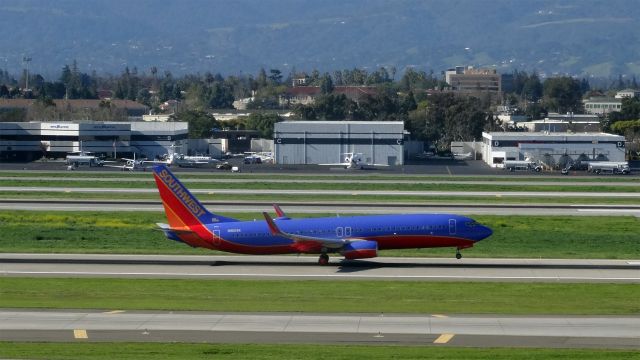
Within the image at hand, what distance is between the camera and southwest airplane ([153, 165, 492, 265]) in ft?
193

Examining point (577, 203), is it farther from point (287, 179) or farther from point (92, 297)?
point (92, 297)

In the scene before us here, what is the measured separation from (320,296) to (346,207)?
1585 inches

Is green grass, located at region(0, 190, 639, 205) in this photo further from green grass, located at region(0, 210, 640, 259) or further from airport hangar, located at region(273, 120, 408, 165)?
airport hangar, located at region(273, 120, 408, 165)

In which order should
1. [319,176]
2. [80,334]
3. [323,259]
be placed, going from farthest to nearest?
[319,176] < [323,259] < [80,334]

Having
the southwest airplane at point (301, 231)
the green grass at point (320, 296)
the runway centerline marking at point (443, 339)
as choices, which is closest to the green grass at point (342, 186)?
the southwest airplane at point (301, 231)

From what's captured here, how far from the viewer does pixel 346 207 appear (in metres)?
89.1

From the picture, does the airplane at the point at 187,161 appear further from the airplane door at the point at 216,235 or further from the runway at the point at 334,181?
the airplane door at the point at 216,235

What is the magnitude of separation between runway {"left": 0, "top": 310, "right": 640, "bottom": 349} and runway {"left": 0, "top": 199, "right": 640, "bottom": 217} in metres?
40.1

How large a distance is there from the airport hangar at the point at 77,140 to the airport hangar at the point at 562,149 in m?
51.6

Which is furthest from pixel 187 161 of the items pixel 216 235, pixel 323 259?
pixel 323 259

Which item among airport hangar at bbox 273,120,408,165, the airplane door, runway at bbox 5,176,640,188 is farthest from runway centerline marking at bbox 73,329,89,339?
airport hangar at bbox 273,120,408,165

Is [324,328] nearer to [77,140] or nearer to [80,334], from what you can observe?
[80,334]

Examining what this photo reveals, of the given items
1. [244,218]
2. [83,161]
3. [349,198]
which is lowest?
[244,218]

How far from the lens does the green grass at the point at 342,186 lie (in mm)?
110188
